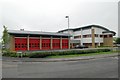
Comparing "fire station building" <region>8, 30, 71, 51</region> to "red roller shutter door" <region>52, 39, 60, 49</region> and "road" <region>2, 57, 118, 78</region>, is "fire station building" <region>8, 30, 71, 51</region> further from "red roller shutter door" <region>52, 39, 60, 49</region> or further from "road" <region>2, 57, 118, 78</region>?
"road" <region>2, 57, 118, 78</region>

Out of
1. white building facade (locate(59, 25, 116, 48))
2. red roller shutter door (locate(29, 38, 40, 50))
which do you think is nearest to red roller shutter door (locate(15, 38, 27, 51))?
red roller shutter door (locate(29, 38, 40, 50))

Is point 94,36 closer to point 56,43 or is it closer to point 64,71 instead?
point 56,43

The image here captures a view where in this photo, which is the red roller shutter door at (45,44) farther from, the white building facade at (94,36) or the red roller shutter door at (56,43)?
the white building facade at (94,36)

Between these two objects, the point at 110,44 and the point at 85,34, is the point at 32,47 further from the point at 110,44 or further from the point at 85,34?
the point at 110,44

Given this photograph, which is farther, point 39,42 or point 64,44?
point 64,44

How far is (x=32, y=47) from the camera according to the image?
49625 millimetres

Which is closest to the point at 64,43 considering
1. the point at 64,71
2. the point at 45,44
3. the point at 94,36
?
the point at 45,44

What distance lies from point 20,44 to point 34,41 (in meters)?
4.58

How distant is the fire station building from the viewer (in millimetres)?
46625

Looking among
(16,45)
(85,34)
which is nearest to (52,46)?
(16,45)

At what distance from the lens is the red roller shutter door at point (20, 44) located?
46875 millimetres

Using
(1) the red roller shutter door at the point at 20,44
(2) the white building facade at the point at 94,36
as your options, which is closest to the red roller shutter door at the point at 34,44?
(1) the red roller shutter door at the point at 20,44

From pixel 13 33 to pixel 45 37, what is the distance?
10.6 m

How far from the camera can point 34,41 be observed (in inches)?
1978
